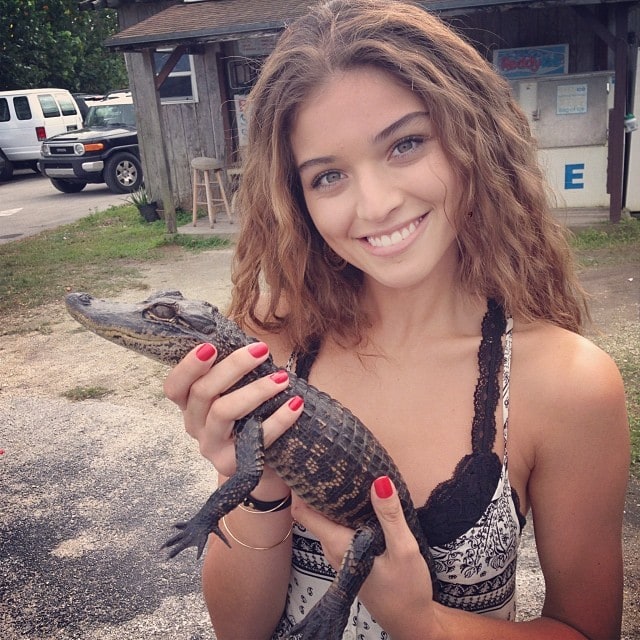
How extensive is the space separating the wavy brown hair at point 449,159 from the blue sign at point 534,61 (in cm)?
943

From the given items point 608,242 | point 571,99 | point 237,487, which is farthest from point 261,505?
point 571,99

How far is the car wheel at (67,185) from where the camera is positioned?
18.1m

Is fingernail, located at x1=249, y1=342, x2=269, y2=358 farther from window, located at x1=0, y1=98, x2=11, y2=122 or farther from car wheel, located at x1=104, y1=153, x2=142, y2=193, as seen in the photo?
window, located at x1=0, y1=98, x2=11, y2=122

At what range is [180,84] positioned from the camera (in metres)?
12.7

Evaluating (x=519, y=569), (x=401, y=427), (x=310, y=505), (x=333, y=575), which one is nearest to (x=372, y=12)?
(x=401, y=427)

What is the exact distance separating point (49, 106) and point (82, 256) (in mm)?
12673

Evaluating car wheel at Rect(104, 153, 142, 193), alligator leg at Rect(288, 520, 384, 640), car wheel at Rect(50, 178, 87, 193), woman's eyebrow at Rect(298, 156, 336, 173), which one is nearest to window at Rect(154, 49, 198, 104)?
car wheel at Rect(104, 153, 142, 193)

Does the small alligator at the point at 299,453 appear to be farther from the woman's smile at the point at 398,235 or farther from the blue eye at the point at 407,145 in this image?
the blue eye at the point at 407,145

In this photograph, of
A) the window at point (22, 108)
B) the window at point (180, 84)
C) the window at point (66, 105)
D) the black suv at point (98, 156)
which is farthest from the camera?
the window at point (66, 105)

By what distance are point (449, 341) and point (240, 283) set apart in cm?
72

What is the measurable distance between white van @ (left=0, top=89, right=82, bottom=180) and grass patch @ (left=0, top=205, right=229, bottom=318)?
28.5 ft

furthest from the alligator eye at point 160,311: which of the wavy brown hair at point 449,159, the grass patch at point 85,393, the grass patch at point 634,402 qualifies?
the grass patch at point 85,393

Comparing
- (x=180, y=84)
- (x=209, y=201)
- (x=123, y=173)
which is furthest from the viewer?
(x=123, y=173)

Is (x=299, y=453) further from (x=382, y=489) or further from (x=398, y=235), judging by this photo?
(x=398, y=235)
